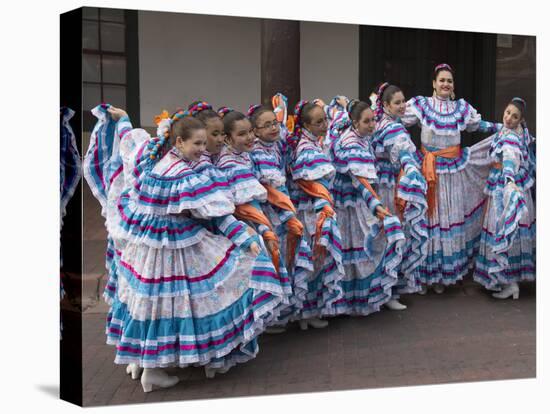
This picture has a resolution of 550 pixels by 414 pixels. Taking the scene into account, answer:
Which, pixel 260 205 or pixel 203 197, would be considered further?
pixel 260 205

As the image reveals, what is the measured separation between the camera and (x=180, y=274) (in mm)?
4555

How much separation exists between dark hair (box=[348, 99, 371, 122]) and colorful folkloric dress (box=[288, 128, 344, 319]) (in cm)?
31

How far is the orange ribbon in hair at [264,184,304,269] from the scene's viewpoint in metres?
5.03

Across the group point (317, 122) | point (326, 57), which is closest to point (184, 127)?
point (317, 122)

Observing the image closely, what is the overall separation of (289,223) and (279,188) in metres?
0.23

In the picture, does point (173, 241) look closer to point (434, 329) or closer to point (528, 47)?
point (434, 329)

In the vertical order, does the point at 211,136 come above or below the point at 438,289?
above

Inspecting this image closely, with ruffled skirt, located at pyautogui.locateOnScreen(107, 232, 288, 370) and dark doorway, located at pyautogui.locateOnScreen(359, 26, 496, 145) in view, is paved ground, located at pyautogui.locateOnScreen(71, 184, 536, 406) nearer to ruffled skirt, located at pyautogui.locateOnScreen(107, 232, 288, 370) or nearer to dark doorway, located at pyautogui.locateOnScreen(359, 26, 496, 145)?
ruffled skirt, located at pyautogui.locateOnScreen(107, 232, 288, 370)

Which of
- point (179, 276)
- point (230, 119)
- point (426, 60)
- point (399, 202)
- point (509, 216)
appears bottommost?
point (179, 276)

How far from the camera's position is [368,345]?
17.4 ft

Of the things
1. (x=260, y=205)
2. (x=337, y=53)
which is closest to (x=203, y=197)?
(x=260, y=205)

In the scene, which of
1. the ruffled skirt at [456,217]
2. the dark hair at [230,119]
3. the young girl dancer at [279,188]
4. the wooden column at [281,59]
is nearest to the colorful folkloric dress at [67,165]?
the dark hair at [230,119]

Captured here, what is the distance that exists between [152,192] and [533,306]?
9.75 feet

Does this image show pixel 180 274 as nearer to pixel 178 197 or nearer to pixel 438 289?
pixel 178 197
